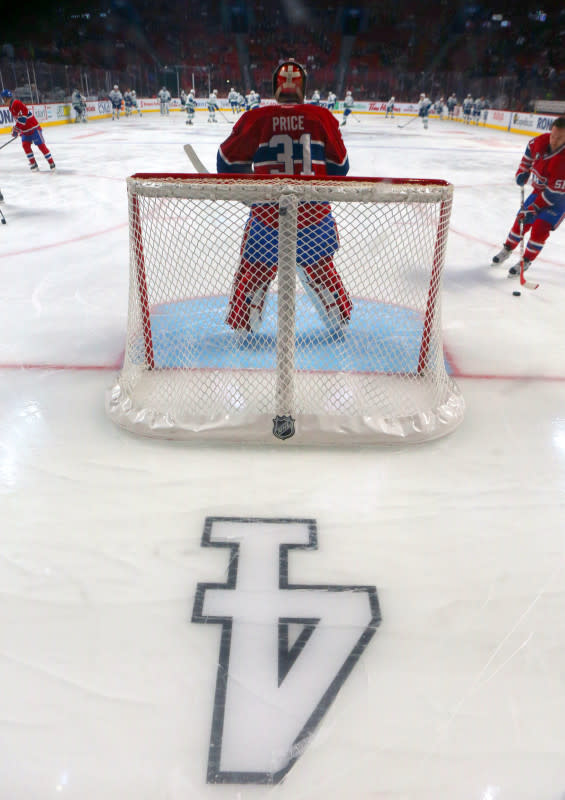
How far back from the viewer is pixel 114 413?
85.3 inches

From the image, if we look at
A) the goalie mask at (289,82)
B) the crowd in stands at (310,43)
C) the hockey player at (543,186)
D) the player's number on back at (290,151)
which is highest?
the crowd in stands at (310,43)

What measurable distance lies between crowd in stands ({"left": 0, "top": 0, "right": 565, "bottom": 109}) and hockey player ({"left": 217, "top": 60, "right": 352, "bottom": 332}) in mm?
25467

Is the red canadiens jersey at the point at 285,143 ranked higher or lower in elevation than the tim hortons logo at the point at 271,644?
higher

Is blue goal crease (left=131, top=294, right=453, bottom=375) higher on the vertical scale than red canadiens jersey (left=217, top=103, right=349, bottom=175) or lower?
lower

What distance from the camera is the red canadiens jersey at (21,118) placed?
7508mm

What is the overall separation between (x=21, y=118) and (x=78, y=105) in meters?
10.6

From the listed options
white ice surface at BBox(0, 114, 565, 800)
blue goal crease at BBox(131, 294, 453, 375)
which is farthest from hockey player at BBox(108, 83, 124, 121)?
white ice surface at BBox(0, 114, 565, 800)

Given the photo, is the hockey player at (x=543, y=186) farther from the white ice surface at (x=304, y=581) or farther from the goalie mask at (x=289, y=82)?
the goalie mask at (x=289, y=82)

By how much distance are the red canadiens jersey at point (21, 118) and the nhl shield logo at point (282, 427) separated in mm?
7453

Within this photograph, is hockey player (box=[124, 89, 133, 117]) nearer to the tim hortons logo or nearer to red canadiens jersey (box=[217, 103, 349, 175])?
red canadiens jersey (box=[217, 103, 349, 175])

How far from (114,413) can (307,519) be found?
0.92m

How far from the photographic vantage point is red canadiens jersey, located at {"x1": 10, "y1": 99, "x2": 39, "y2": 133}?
7.51 metres

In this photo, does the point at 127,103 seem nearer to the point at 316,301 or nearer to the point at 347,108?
the point at 347,108

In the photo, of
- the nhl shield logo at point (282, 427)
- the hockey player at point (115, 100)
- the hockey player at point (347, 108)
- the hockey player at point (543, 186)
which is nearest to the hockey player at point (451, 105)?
the hockey player at point (347, 108)
